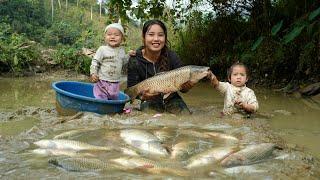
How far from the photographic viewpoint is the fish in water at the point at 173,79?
18.5 feet

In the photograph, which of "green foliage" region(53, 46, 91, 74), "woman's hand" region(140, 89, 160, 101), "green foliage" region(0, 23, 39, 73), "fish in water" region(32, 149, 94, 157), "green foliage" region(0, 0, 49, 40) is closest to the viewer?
"fish in water" region(32, 149, 94, 157)

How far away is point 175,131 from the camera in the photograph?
4.79 metres

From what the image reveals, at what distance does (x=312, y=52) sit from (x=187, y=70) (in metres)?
4.09

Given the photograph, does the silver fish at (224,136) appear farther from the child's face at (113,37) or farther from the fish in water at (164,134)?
the child's face at (113,37)

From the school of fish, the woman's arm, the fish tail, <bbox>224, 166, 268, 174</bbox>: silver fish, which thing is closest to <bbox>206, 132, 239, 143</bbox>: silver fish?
the school of fish

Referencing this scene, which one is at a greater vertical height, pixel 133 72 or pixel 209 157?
pixel 133 72

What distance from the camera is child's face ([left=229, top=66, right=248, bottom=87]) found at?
596cm

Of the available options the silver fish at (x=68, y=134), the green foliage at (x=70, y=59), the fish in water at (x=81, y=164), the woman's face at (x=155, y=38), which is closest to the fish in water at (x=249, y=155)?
the fish in water at (x=81, y=164)

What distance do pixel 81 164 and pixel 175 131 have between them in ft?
5.34

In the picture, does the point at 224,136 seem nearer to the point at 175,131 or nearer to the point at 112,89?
the point at 175,131

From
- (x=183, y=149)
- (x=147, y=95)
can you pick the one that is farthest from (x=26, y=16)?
(x=183, y=149)

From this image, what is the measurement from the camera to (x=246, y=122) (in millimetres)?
5543

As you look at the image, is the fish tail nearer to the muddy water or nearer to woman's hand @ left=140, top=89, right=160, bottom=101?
woman's hand @ left=140, top=89, right=160, bottom=101

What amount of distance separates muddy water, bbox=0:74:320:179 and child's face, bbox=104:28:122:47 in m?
1.00
